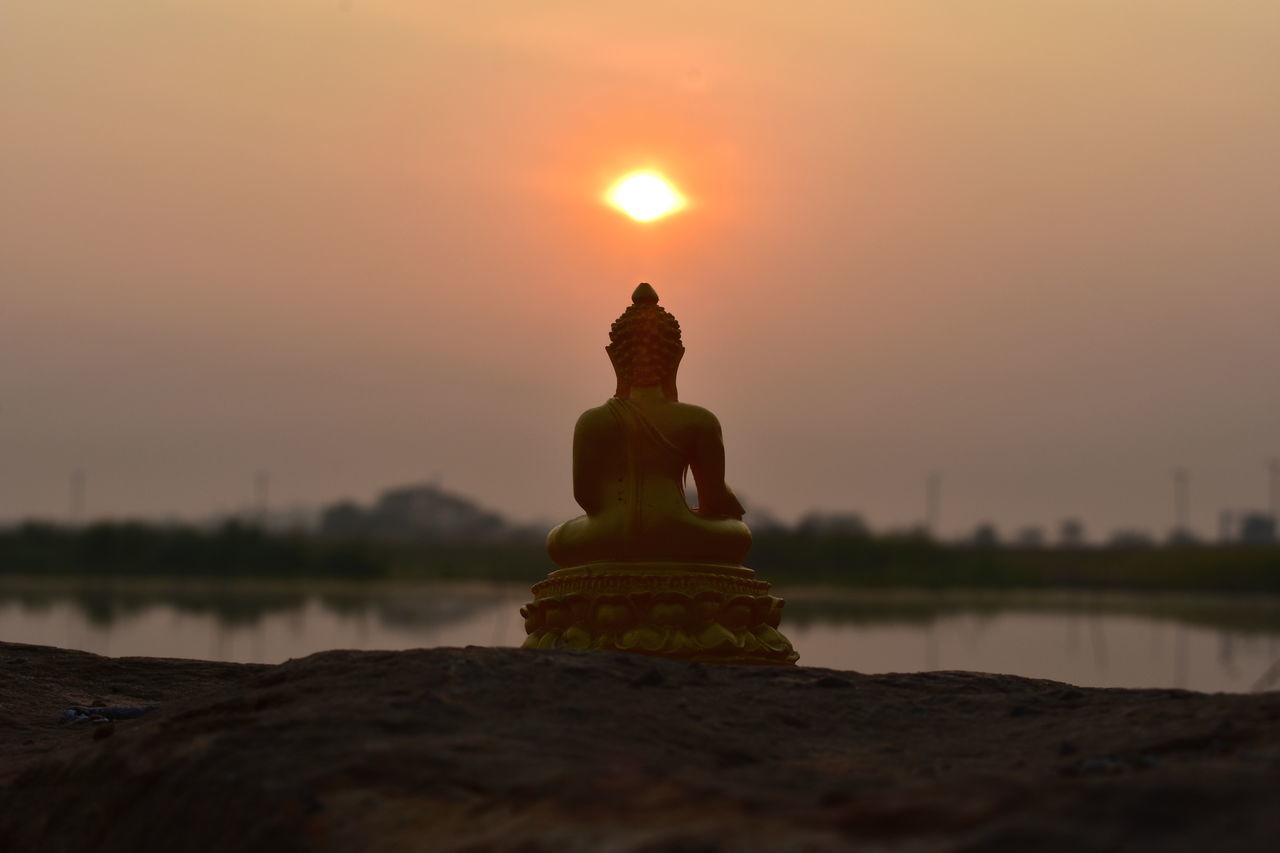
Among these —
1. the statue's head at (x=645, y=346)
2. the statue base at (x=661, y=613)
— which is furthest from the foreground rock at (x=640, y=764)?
the statue's head at (x=645, y=346)

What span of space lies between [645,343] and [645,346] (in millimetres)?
24

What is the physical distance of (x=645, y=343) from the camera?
37.3ft

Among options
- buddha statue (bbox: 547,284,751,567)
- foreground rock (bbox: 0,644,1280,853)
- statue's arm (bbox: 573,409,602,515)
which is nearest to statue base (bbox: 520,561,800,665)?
buddha statue (bbox: 547,284,751,567)

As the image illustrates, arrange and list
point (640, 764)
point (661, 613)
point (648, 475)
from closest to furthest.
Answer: point (640, 764), point (661, 613), point (648, 475)

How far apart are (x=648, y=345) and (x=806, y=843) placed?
700 centimetres

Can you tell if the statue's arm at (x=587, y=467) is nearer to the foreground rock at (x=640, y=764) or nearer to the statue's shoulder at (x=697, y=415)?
the statue's shoulder at (x=697, y=415)

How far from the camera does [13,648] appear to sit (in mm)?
11914

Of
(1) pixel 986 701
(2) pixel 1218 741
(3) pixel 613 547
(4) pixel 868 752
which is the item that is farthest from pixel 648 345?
(2) pixel 1218 741

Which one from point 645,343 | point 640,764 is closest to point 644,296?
point 645,343

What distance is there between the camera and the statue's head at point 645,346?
11.4m

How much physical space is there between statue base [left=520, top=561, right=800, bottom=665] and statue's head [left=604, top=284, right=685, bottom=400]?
148 centimetres

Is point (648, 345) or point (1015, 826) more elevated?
point (648, 345)

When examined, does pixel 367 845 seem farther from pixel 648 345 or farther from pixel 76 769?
pixel 648 345

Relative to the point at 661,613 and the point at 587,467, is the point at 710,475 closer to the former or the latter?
the point at 587,467
